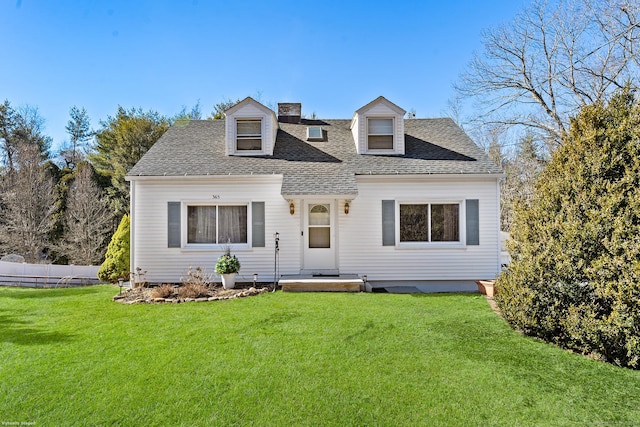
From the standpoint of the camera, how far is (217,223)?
418 inches

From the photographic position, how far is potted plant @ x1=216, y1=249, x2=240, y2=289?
9.59 meters

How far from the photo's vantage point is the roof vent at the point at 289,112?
13891 millimetres

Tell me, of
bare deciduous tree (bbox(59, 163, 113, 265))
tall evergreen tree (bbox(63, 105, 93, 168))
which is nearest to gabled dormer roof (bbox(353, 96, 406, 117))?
bare deciduous tree (bbox(59, 163, 113, 265))

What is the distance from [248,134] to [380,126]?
458cm

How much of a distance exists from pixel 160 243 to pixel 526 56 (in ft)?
65.2

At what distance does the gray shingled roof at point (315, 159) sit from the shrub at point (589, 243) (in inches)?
194

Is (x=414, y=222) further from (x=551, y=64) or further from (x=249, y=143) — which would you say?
(x=551, y=64)

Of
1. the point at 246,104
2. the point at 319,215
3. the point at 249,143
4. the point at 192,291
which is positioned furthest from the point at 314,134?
the point at 192,291

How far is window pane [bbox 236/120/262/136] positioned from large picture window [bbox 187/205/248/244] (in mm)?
2798

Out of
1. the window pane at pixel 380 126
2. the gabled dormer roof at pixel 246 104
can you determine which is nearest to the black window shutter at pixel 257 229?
the gabled dormer roof at pixel 246 104

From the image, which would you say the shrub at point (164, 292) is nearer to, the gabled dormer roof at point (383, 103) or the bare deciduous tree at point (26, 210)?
the gabled dormer roof at point (383, 103)

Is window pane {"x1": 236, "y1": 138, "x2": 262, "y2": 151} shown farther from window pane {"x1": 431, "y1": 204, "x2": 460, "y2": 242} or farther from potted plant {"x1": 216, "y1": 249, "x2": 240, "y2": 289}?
window pane {"x1": 431, "y1": 204, "x2": 460, "y2": 242}

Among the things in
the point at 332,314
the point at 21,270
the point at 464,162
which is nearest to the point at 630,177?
the point at 332,314

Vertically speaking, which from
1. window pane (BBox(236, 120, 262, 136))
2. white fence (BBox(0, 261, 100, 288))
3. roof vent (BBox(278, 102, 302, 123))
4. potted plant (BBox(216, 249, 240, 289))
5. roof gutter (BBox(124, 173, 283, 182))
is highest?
roof vent (BBox(278, 102, 302, 123))
